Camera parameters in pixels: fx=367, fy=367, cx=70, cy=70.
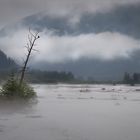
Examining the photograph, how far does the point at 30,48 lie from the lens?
163 feet

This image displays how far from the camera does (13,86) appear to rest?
135 feet

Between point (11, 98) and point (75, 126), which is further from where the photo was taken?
point (11, 98)

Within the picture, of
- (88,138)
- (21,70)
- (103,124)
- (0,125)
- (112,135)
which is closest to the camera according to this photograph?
(88,138)

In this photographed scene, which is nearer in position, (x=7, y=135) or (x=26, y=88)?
(x=7, y=135)

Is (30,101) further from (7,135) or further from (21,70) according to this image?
(7,135)

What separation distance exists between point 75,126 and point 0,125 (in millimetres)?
4626

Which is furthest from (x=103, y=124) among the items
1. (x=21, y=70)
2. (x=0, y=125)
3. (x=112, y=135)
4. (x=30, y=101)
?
(x=21, y=70)

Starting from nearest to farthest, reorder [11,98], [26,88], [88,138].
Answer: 1. [88,138]
2. [11,98]
3. [26,88]

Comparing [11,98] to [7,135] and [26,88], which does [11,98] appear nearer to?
[26,88]

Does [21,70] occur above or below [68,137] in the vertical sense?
above

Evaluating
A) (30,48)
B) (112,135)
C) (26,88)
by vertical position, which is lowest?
(112,135)

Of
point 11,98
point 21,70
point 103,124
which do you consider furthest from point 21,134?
point 21,70

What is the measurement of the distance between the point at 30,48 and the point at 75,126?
28.0 metres

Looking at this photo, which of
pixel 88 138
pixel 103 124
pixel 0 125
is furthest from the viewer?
pixel 103 124
